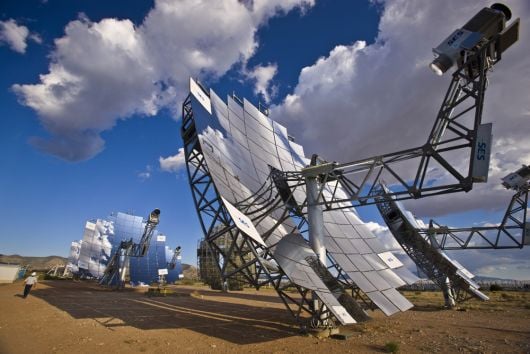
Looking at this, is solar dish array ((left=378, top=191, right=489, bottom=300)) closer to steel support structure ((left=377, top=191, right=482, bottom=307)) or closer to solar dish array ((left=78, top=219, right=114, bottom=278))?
steel support structure ((left=377, top=191, right=482, bottom=307))

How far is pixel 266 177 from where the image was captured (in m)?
17.8

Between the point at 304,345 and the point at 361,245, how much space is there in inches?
276

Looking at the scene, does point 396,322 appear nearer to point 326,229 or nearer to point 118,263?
point 326,229

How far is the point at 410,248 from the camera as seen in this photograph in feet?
A: 95.8

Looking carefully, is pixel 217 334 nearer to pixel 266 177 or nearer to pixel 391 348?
pixel 391 348

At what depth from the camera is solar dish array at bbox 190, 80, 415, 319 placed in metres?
13.9

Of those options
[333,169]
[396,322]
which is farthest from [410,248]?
[333,169]

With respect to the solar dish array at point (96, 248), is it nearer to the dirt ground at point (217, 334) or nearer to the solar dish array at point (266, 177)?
the dirt ground at point (217, 334)

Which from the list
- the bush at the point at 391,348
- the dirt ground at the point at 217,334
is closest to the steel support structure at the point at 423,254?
the dirt ground at the point at 217,334

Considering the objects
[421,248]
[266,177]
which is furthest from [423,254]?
[266,177]

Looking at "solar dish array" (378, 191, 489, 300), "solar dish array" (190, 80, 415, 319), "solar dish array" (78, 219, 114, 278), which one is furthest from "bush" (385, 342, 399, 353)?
"solar dish array" (78, 219, 114, 278)

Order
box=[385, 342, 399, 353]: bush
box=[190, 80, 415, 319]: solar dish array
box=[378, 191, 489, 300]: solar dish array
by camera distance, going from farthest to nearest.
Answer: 1. box=[378, 191, 489, 300]: solar dish array
2. box=[190, 80, 415, 319]: solar dish array
3. box=[385, 342, 399, 353]: bush

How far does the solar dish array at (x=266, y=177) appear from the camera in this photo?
45.5ft

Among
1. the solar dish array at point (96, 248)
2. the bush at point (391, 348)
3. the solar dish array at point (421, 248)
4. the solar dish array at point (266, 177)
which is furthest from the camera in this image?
the solar dish array at point (96, 248)
